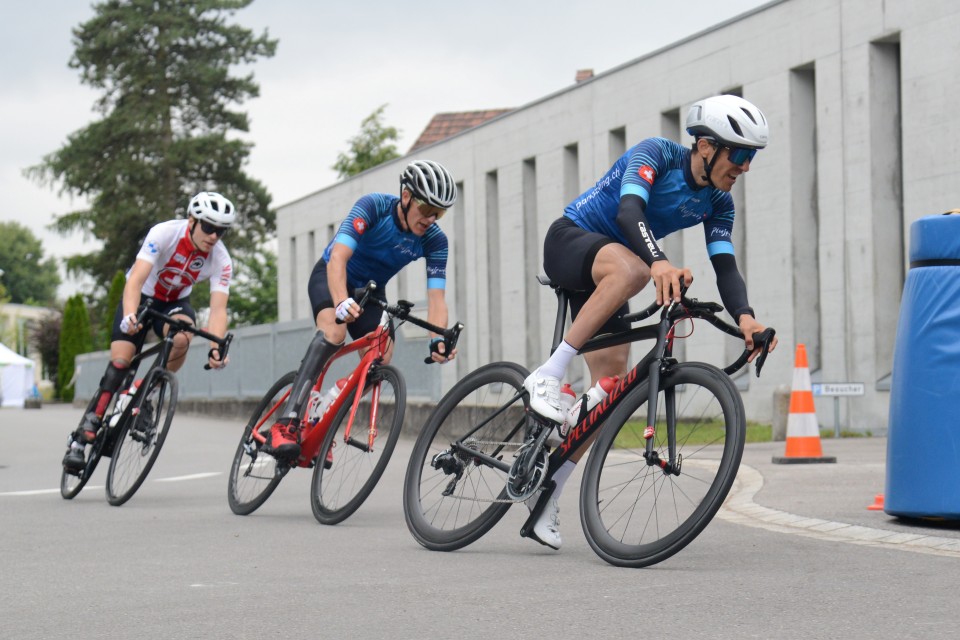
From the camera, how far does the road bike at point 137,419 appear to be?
9648 millimetres

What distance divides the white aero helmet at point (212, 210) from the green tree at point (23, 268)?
130 meters

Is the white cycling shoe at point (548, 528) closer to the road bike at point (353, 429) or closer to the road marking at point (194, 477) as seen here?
the road bike at point (353, 429)

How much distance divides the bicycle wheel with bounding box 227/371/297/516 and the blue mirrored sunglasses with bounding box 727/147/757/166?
354 centimetres

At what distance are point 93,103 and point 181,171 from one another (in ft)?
17.0

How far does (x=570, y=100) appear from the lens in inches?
1292

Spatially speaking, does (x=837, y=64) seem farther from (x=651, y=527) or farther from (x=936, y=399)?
(x=651, y=527)

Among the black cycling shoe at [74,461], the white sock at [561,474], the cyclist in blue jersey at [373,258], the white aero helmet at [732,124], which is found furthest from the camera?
the black cycling shoe at [74,461]

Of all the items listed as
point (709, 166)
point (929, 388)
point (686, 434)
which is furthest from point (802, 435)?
point (686, 434)

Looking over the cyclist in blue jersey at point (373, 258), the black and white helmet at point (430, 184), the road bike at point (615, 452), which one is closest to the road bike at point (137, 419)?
the cyclist in blue jersey at point (373, 258)

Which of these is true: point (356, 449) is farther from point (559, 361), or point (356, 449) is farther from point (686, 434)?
point (686, 434)

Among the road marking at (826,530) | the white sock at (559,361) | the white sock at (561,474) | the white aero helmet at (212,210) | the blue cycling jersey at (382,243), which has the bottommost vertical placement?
the road marking at (826,530)

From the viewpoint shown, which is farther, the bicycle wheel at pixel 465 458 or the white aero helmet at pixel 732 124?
the bicycle wheel at pixel 465 458

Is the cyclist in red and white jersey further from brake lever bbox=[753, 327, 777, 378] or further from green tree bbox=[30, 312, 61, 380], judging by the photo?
green tree bbox=[30, 312, 61, 380]

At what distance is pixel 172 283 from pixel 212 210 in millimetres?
695
